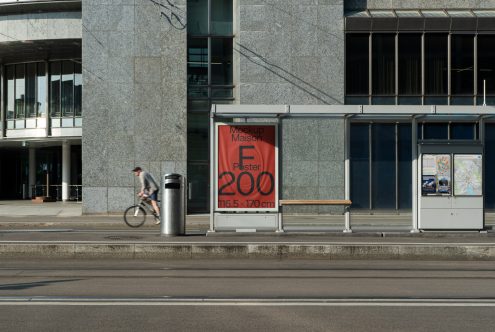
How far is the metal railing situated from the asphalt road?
2815 centimetres

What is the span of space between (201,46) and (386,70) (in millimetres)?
7543

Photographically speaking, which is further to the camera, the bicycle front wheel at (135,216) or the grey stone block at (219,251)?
the bicycle front wheel at (135,216)

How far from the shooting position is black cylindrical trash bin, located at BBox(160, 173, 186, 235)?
16531mm

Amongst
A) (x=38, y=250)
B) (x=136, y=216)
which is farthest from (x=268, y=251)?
(x=136, y=216)

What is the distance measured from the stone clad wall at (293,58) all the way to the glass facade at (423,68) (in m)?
1.19

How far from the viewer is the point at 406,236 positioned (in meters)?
16.8

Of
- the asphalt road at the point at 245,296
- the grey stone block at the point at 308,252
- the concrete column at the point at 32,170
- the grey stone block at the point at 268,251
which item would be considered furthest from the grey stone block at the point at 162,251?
the concrete column at the point at 32,170

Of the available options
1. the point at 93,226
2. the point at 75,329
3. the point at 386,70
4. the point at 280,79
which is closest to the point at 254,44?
the point at 280,79

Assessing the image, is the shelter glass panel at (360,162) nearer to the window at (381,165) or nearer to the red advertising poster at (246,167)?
the window at (381,165)

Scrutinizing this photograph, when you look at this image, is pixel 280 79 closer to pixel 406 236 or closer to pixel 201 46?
pixel 201 46

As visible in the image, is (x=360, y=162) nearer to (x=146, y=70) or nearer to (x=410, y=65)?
(x=410, y=65)

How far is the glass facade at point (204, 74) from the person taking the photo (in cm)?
2912

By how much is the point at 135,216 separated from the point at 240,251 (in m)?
7.03

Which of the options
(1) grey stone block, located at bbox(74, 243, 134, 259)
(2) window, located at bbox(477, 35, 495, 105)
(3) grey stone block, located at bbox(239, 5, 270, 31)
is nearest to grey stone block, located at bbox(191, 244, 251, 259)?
(1) grey stone block, located at bbox(74, 243, 134, 259)
